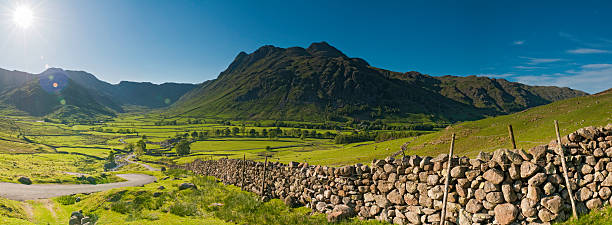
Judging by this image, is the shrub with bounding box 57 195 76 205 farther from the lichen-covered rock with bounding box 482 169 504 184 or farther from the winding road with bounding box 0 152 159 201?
the lichen-covered rock with bounding box 482 169 504 184

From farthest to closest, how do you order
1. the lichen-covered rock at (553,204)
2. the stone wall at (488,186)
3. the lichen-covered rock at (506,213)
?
the lichen-covered rock at (506,213)
the stone wall at (488,186)
the lichen-covered rock at (553,204)

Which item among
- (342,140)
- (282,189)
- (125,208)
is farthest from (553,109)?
(342,140)

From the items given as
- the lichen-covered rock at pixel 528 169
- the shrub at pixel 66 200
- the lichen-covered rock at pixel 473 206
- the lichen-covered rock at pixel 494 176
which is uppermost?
the lichen-covered rock at pixel 528 169

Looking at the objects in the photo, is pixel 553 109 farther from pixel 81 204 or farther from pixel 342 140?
pixel 342 140

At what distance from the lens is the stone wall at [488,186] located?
8086mm

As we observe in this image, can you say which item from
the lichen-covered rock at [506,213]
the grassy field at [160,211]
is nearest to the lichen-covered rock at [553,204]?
the lichen-covered rock at [506,213]

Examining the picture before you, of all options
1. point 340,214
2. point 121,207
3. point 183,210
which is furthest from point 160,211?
point 340,214

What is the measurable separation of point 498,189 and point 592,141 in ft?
10.5

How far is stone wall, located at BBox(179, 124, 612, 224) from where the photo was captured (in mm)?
8086

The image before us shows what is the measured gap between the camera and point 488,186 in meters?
9.09

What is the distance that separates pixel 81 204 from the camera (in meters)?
20.8

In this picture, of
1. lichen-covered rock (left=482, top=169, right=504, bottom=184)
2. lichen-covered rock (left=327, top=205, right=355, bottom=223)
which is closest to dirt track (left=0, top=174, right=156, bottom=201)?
lichen-covered rock (left=327, top=205, right=355, bottom=223)

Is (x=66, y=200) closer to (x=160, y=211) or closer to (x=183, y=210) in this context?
(x=160, y=211)

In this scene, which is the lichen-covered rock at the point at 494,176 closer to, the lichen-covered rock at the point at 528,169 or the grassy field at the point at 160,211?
the lichen-covered rock at the point at 528,169
